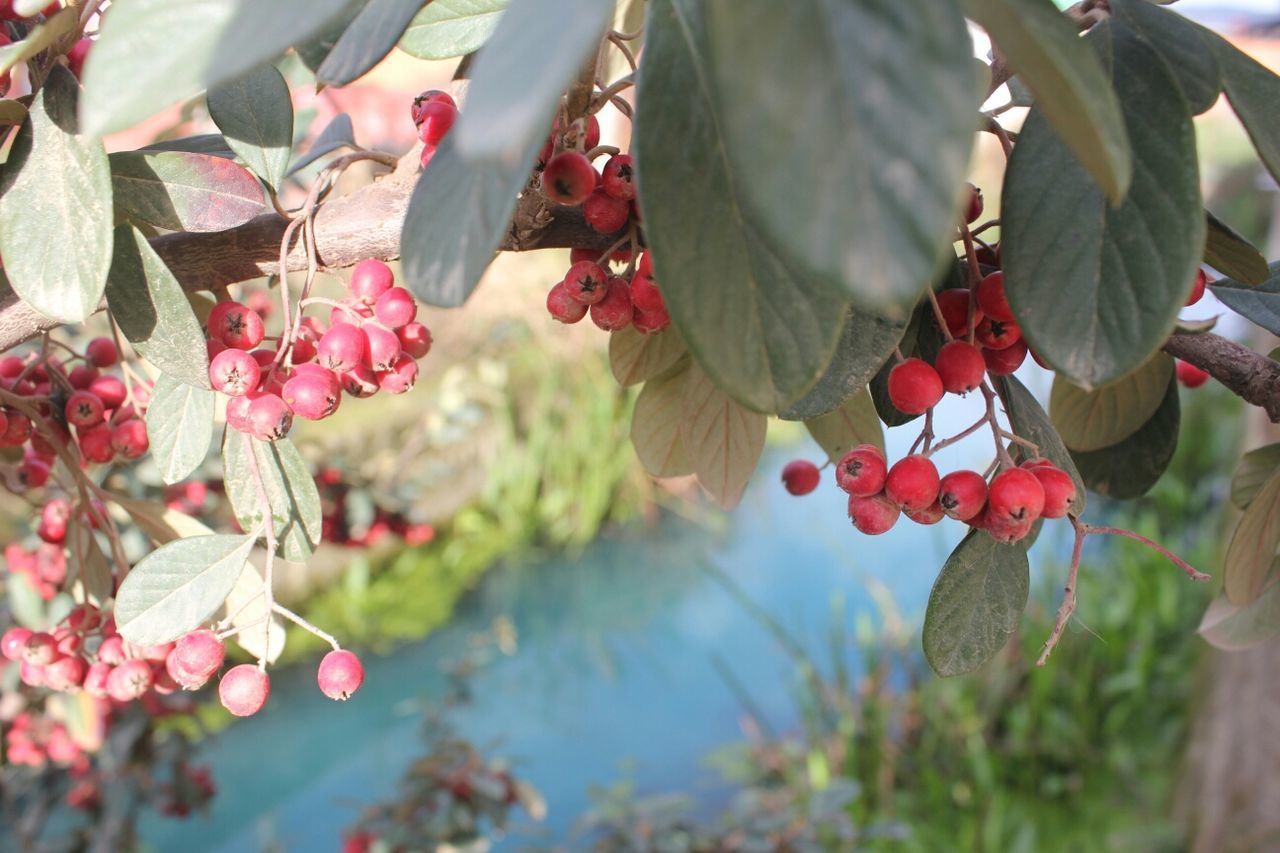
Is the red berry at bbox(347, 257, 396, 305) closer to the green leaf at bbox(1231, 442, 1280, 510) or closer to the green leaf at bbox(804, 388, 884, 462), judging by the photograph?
the green leaf at bbox(804, 388, 884, 462)

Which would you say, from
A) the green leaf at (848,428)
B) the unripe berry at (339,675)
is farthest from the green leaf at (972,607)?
the unripe berry at (339,675)

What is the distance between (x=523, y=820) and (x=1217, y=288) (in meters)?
1.90

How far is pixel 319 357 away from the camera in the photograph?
380 mm

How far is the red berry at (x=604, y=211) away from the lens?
363mm

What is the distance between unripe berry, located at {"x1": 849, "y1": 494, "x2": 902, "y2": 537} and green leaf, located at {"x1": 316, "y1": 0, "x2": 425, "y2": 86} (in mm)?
239

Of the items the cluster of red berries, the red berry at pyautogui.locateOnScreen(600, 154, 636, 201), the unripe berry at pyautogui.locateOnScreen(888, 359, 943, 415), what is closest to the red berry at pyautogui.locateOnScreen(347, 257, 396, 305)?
the cluster of red berries

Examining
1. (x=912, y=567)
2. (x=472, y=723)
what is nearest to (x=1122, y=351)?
(x=472, y=723)

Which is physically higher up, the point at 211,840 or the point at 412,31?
the point at 412,31

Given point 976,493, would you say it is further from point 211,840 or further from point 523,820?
point 211,840

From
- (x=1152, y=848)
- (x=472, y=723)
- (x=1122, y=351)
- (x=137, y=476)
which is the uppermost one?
(x=1122, y=351)

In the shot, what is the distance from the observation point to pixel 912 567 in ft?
9.94

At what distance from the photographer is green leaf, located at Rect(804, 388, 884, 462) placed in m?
0.48

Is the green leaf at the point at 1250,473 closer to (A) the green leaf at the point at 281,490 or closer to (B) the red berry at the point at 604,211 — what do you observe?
(B) the red berry at the point at 604,211

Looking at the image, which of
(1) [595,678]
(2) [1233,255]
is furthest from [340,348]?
(1) [595,678]
